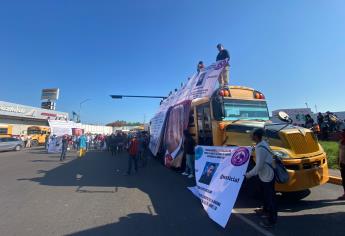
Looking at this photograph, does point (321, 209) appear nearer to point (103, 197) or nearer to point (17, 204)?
point (103, 197)

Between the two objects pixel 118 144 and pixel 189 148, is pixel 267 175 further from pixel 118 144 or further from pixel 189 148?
pixel 118 144

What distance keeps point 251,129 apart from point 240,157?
7.90 ft

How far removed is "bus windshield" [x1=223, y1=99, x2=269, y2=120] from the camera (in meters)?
8.77

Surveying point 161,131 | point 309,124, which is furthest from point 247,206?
point 309,124

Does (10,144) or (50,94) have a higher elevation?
(50,94)

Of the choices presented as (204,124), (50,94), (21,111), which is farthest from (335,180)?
(50,94)

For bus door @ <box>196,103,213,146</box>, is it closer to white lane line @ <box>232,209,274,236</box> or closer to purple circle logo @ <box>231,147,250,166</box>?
white lane line @ <box>232,209,274,236</box>

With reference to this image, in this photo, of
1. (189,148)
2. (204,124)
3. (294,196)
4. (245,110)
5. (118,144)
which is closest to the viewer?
(294,196)

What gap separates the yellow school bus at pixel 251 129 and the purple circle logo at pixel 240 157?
58.5 inches

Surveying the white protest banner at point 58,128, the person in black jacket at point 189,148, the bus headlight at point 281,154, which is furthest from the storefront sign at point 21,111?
the bus headlight at point 281,154

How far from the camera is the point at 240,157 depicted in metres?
5.29

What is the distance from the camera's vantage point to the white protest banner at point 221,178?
16.5 ft

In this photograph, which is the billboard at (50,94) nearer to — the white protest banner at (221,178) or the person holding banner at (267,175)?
the white protest banner at (221,178)

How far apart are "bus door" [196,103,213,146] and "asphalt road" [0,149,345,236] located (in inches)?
61.5
